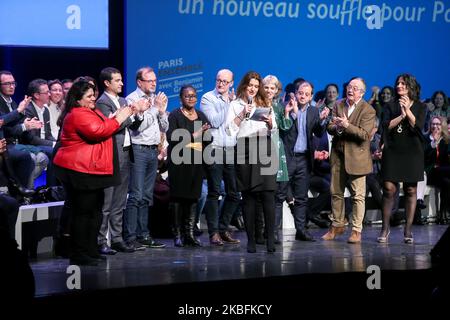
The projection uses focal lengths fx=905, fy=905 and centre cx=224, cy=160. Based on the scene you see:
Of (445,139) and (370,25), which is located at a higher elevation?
(370,25)

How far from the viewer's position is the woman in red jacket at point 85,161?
23.6 ft

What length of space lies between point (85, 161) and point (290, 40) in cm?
605

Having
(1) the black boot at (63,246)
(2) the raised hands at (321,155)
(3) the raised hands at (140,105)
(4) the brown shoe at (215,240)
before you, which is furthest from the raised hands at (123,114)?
(2) the raised hands at (321,155)

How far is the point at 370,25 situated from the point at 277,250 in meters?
5.60

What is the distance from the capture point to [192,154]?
8547 mm

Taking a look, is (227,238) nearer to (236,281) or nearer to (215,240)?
(215,240)

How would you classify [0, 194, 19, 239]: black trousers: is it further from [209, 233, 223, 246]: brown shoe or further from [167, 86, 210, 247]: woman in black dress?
[209, 233, 223, 246]: brown shoe

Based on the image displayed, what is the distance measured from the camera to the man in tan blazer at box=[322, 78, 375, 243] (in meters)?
8.67

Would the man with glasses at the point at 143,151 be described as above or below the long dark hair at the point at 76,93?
below

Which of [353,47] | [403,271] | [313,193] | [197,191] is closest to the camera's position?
[403,271]

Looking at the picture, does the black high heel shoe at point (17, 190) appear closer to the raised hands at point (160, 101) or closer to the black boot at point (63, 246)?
the black boot at point (63, 246)
